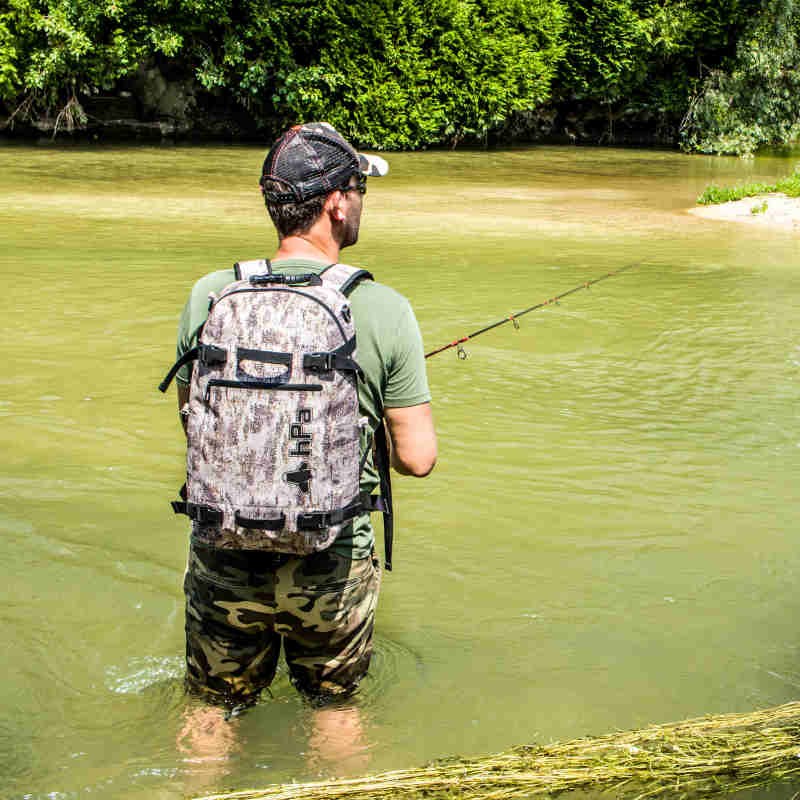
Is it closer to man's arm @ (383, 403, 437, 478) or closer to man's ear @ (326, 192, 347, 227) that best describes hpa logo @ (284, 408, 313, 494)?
man's arm @ (383, 403, 437, 478)

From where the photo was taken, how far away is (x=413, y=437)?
114 inches

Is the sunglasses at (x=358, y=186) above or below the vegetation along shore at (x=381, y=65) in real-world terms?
below

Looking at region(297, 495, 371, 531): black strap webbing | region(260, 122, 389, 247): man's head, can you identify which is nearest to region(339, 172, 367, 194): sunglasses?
region(260, 122, 389, 247): man's head

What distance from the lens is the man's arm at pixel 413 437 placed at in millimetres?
2873

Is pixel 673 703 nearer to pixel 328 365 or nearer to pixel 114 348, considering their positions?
pixel 328 365

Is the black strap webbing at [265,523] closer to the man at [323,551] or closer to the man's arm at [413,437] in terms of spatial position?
the man at [323,551]

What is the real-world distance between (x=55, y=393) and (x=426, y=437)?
5299 millimetres

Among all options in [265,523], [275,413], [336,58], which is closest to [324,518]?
[265,523]

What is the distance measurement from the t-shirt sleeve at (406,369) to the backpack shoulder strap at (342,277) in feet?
0.49

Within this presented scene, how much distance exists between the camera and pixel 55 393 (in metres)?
7.61

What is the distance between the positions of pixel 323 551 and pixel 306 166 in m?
0.98

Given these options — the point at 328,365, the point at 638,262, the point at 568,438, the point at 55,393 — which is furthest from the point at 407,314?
the point at 638,262

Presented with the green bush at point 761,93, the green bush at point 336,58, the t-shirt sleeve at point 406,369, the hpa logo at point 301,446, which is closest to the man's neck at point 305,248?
the t-shirt sleeve at point 406,369

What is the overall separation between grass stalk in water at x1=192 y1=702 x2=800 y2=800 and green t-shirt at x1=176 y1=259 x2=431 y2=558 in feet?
2.36
